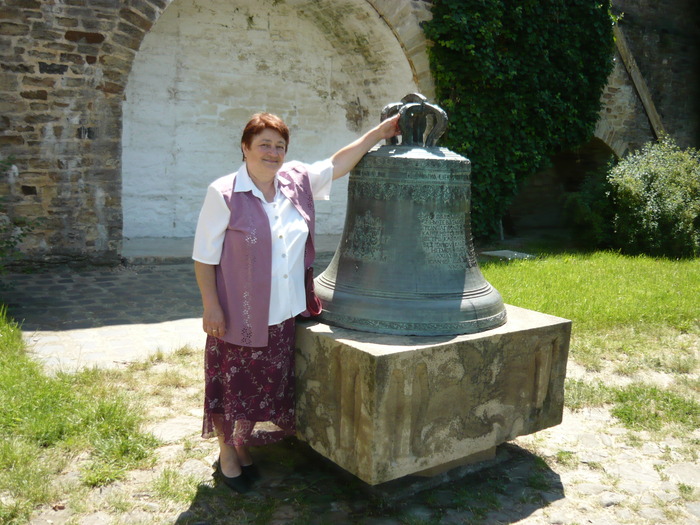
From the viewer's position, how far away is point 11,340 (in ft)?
13.8


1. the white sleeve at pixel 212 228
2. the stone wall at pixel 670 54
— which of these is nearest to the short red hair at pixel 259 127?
the white sleeve at pixel 212 228

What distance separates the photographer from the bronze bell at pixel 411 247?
278 centimetres

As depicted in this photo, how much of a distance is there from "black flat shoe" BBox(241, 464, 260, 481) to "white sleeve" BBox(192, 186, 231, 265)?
0.96m

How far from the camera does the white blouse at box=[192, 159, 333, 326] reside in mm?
2553

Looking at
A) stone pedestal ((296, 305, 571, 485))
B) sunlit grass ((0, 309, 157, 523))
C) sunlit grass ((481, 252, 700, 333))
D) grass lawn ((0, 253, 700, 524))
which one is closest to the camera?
stone pedestal ((296, 305, 571, 485))

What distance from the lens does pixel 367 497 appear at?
2.77 metres

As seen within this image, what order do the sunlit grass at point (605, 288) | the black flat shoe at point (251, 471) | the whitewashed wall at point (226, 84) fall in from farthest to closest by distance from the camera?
the whitewashed wall at point (226, 84), the sunlit grass at point (605, 288), the black flat shoe at point (251, 471)

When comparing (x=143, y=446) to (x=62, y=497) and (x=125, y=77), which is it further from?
(x=125, y=77)

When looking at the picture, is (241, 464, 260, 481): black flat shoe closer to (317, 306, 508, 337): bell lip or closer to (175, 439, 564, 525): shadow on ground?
(175, 439, 564, 525): shadow on ground

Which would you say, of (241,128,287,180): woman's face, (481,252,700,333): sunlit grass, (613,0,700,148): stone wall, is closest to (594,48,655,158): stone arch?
(613,0,700,148): stone wall

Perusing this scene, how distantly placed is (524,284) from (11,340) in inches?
176

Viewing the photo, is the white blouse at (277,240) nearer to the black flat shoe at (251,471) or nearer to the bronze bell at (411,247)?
the bronze bell at (411,247)

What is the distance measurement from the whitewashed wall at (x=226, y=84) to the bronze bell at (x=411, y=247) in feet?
19.7

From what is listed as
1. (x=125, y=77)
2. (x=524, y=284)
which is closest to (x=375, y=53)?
(x=125, y=77)
